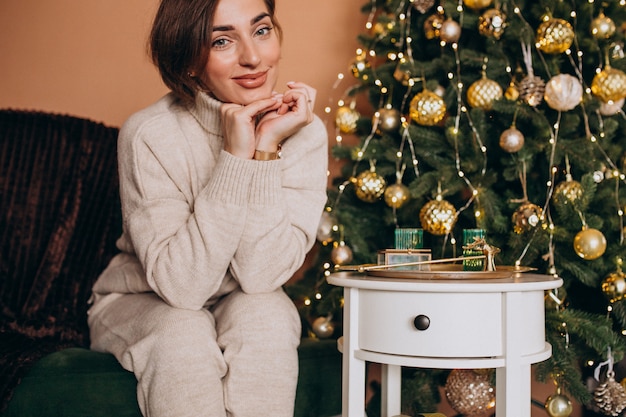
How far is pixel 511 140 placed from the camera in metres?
1.80

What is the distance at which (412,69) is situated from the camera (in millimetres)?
1994

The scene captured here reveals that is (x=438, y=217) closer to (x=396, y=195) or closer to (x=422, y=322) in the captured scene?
(x=396, y=195)

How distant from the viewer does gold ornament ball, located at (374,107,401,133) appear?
2012 mm

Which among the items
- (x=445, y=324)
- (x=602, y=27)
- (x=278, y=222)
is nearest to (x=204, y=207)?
(x=278, y=222)

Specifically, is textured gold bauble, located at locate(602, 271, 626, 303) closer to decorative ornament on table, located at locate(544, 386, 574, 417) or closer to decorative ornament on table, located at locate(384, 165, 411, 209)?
decorative ornament on table, located at locate(544, 386, 574, 417)

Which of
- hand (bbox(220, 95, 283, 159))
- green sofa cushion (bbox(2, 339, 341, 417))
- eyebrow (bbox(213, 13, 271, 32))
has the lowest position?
green sofa cushion (bbox(2, 339, 341, 417))

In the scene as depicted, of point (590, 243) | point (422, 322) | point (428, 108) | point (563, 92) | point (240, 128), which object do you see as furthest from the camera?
point (428, 108)

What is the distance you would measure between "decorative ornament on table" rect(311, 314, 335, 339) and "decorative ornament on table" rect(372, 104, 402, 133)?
1.76 ft

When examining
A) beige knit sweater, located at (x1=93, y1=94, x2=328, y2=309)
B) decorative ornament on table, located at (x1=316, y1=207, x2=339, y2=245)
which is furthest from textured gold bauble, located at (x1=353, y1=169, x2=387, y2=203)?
beige knit sweater, located at (x1=93, y1=94, x2=328, y2=309)

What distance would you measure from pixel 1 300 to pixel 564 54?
1.57 metres

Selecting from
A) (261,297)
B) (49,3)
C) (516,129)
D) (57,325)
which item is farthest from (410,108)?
(49,3)

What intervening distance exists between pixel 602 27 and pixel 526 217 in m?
0.53

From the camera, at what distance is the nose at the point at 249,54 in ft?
5.01

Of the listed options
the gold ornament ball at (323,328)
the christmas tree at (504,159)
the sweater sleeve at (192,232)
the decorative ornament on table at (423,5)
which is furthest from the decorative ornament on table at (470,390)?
the decorative ornament on table at (423,5)
